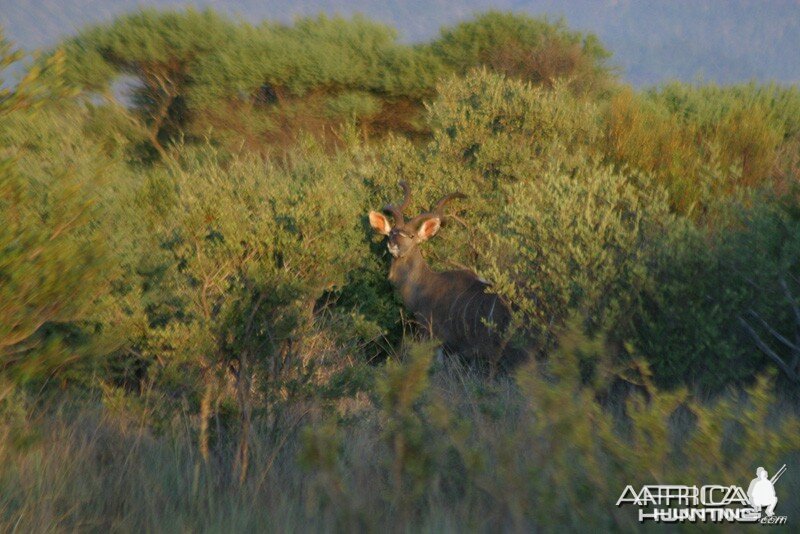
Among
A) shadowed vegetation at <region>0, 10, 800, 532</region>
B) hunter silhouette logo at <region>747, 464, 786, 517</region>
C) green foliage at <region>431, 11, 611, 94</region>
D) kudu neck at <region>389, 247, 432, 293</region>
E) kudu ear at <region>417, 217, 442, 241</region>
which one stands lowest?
green foliage at <region>431, 11, 611, 94</region>

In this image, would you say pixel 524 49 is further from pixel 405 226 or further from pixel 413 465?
pixel 413 465

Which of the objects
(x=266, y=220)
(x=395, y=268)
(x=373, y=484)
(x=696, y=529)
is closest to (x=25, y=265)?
(x=373, y=484)

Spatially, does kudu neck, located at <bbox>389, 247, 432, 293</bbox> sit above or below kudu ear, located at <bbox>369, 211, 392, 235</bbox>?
below

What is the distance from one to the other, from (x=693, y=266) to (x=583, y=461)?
319cm

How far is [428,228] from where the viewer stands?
9.46 m

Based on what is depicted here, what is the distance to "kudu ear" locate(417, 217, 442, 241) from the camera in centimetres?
936

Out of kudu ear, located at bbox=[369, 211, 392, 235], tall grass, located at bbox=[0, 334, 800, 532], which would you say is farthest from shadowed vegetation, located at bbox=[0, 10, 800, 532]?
kudu ear, located at bbox=[369, 211, 392, 235]

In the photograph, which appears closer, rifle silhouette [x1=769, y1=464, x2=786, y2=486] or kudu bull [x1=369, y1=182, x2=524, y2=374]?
rifle silhouette [x1=769, y1=464, x2=786, y2=486]

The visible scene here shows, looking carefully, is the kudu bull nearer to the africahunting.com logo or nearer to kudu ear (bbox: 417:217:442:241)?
kudu ear (bbox: 417:217:442:241)

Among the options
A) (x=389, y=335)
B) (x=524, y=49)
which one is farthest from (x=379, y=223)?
(x=524, y=49)

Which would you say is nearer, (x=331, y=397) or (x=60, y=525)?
(x=60, y=525)

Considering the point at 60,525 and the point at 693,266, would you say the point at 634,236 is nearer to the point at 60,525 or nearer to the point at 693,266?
the point at 693,266

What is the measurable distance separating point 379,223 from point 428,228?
51 cm

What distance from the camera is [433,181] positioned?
10164mm
